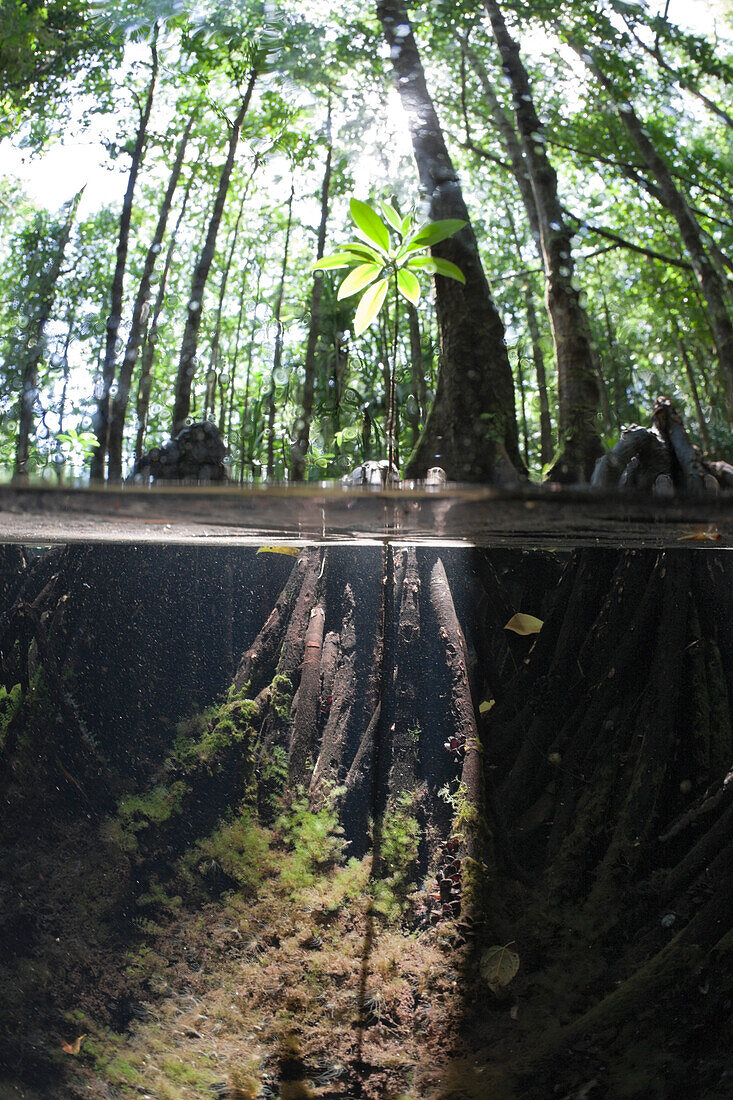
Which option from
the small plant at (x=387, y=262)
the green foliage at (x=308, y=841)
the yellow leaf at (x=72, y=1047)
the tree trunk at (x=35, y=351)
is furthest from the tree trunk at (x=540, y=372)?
the yellow leaf at (x=72, y=1047)

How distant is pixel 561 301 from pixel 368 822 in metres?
2.33

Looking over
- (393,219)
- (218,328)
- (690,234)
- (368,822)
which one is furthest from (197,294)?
(368,822)

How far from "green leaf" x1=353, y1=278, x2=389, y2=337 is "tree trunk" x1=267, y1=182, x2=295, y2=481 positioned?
0.27m

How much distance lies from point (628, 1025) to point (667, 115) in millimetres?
3529

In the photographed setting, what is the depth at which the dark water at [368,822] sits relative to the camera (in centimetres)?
278

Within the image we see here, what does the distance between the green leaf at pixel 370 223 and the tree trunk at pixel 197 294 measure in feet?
1.60

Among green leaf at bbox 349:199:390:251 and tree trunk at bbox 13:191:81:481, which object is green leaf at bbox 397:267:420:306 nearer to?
green leaf at bbox 349:199:390:251

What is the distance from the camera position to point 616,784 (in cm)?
344

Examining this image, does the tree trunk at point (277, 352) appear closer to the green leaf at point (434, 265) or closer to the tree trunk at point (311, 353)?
the tree trunk at point (311, 353)

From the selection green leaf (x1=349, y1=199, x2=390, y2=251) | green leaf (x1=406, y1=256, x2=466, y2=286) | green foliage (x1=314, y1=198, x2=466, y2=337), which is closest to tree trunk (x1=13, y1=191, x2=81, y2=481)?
green foliage (x1=314, y1=198, x2=466, y2=337)

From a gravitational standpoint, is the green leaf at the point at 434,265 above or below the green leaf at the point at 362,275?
above

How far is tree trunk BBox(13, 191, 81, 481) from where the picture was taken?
5.53ft

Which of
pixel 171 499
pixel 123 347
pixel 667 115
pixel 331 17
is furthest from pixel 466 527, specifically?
pixel 667 115

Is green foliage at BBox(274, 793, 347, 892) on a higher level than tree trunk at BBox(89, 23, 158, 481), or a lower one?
lower
